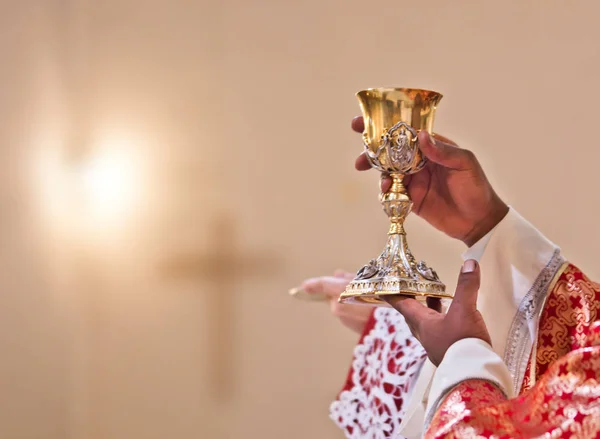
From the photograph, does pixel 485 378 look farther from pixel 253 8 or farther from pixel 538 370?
pixel 253 8

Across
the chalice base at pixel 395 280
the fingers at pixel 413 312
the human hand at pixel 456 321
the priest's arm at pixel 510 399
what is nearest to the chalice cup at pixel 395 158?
the chalice base at pixel 395 280

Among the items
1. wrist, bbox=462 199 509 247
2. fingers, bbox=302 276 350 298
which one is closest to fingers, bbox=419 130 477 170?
wrist, bbox=462 199 509 247

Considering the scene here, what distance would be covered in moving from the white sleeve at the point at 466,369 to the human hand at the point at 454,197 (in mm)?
565

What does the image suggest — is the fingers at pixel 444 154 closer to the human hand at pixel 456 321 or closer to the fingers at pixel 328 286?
the human hand at pixel 456 321

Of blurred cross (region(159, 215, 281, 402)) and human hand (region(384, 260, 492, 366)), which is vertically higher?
human hand (region(384, 260, 492, 366))

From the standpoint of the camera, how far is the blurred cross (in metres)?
3.79

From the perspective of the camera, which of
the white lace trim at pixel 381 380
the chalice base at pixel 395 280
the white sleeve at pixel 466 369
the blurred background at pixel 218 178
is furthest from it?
the blurred background at pixel 218 178

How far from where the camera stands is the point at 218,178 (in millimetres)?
3926

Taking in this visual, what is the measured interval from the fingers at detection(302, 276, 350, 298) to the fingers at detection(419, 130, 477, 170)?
30.1 inches

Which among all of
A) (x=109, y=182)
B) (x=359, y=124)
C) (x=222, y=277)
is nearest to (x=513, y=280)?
(x=359, y=124)

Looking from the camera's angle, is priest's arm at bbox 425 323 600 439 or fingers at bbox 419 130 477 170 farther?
fingers at bbox 419 130 477 170

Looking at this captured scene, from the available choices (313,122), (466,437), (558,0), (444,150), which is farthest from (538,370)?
(313,122)

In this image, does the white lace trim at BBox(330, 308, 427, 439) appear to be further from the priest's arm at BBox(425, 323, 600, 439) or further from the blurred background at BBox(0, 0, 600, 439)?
the blurred background at BBox(0, 0, 600, 439)

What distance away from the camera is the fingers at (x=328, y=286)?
237 centimetres
